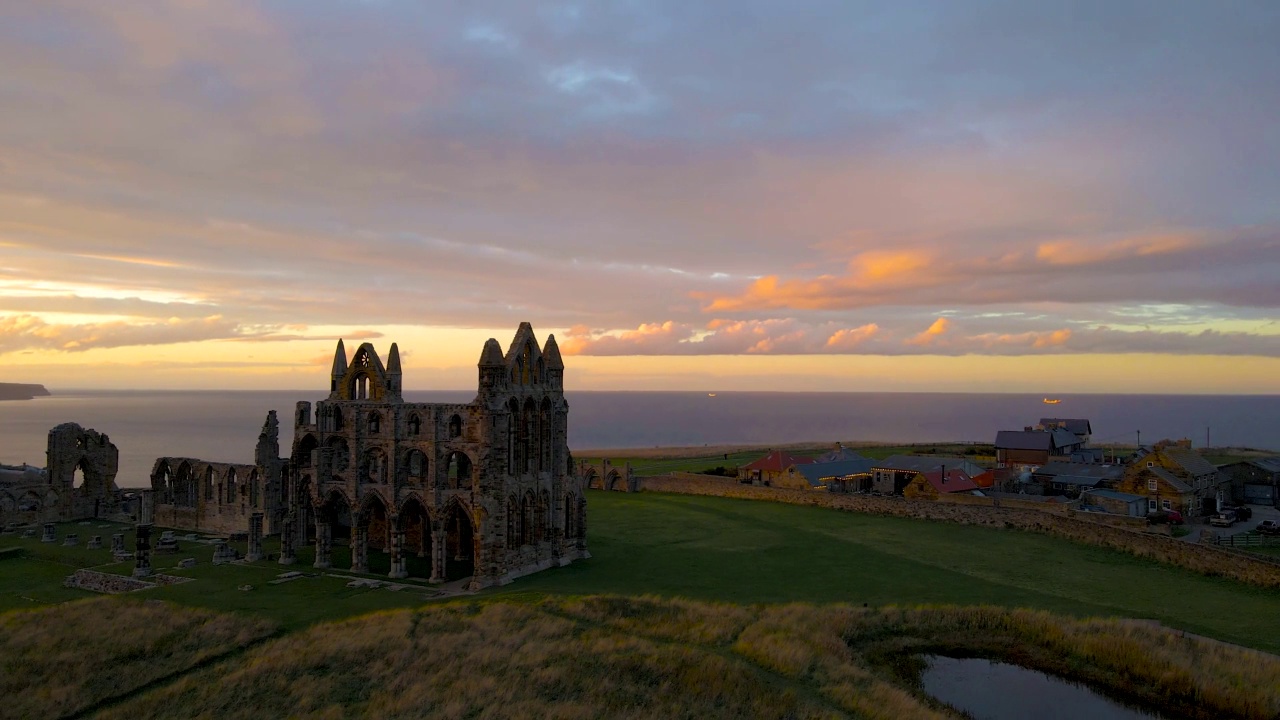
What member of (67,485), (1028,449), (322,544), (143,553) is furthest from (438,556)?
(1028,449)

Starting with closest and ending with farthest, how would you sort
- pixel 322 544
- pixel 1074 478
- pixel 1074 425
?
pixel 322 544, pixel 1074 478, pixel 1074 425

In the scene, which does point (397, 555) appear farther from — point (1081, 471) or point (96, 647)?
point (1081, 471)

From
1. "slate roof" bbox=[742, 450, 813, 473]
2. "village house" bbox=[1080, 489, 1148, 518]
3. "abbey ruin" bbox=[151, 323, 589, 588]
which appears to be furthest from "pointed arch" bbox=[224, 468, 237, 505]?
"village house" bbox=[1080, 489, 1148, 518]

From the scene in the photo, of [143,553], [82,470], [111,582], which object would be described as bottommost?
[111,582]

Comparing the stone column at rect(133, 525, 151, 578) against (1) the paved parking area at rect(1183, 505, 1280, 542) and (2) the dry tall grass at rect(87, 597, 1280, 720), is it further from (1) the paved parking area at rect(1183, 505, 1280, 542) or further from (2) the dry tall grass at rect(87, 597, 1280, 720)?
(1) the paved parking area at rect(1183, 505, 1280, 542)

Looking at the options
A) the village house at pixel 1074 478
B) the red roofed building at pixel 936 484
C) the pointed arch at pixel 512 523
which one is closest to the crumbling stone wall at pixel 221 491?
the pointed arch at pixel 512 523

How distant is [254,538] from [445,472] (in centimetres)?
1138

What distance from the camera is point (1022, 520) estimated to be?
46281mm

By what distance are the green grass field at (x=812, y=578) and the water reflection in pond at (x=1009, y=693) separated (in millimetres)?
5254

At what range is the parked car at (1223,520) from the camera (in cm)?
4606

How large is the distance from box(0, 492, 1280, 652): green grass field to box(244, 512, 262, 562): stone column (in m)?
1.34

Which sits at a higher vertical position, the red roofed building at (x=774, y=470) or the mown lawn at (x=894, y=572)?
the red roofed building at (x=774, y=470)

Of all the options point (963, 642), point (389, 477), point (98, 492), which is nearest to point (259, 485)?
point (389, 477)

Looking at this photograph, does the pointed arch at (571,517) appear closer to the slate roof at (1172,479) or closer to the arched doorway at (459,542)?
the arched doorway at (459,542)
